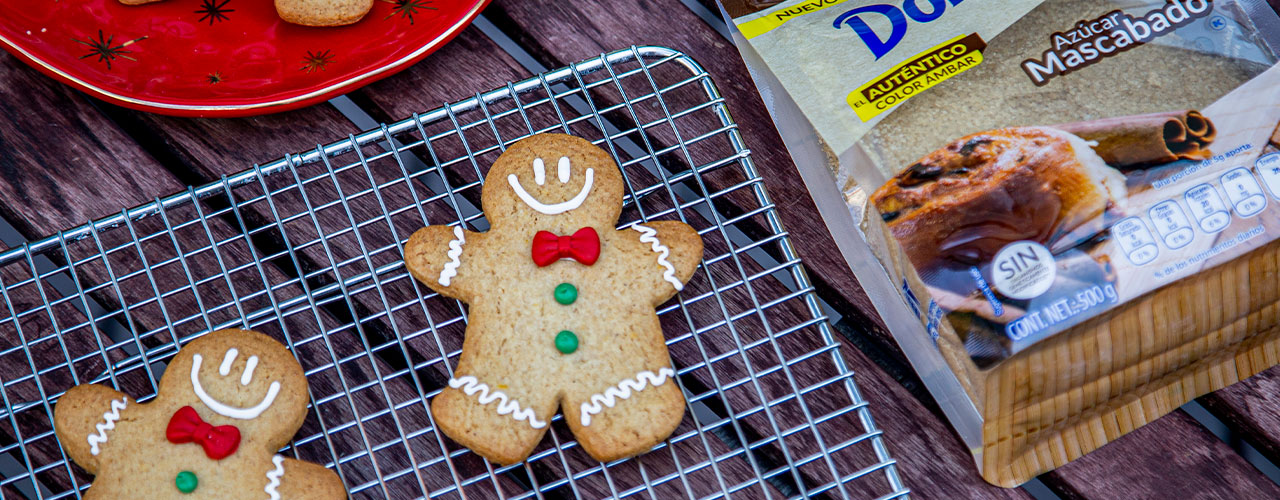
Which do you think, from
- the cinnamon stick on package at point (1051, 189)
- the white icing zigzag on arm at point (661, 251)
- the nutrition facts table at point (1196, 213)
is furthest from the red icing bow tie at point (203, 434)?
the nutrition facts table at point (1196, 213)

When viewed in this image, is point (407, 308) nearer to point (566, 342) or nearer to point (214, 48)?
point (566, 342)

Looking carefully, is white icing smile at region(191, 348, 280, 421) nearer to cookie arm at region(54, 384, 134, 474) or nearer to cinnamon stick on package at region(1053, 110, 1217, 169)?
cookie arm at region(54, 384, 134, 474)

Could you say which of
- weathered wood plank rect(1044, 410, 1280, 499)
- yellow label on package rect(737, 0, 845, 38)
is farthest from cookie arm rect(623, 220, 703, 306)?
weathered wood plank rect(1044, 410, 1280, 499)

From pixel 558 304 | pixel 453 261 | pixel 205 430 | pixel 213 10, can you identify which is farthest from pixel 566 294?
pixel 213 10

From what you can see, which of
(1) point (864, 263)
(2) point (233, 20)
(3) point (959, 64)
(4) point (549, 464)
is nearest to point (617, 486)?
(4) point (549, 464)

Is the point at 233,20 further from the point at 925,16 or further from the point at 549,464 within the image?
the point at 925,16

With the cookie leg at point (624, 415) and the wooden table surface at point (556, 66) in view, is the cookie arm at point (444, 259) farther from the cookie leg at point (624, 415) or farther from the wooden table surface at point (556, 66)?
the wooden table surface at point (556, 66)
